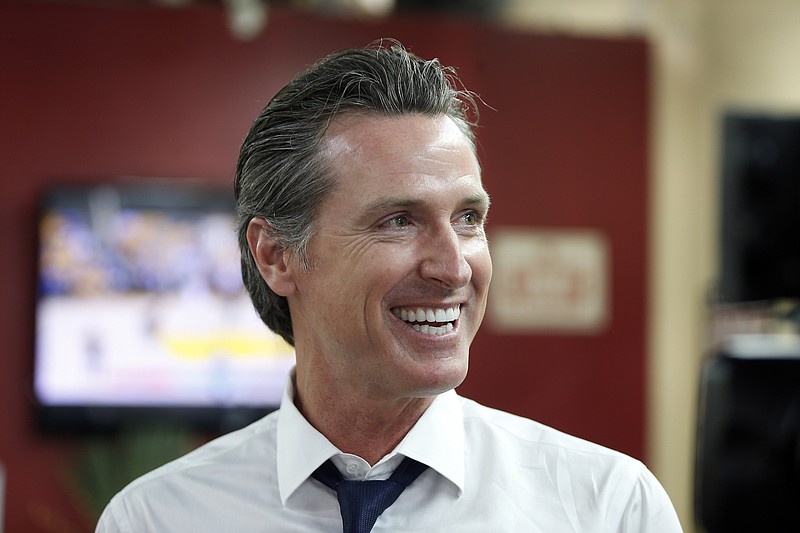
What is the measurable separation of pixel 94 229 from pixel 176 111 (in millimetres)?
655

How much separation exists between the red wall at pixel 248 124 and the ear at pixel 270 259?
334 centimetres

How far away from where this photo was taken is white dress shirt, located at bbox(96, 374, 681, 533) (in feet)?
5.16

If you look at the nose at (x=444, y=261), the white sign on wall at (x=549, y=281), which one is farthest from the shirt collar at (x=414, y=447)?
the white sign on wall at (x=549, y=281)

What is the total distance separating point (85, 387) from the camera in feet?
15.9

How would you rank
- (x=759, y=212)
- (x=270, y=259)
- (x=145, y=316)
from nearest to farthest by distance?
(x=270, y=259) → (x=759, y=212) → (x=145, y=316)

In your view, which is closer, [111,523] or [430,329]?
[430,329]

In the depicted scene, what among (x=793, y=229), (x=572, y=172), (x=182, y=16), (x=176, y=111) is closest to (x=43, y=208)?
(x=176, y=111)

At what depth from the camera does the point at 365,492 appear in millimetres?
1552

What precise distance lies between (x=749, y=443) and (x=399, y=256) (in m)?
0.64

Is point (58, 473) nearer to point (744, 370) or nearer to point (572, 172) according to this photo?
point (572, 172)

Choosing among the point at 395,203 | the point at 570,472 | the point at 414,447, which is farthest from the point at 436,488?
the point at 395,203

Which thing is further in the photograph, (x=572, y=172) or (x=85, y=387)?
(x=572, y=172)

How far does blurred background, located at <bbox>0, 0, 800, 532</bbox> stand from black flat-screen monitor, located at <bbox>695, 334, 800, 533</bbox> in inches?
128

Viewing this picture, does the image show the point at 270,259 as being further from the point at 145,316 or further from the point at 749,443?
the point at 145,316
